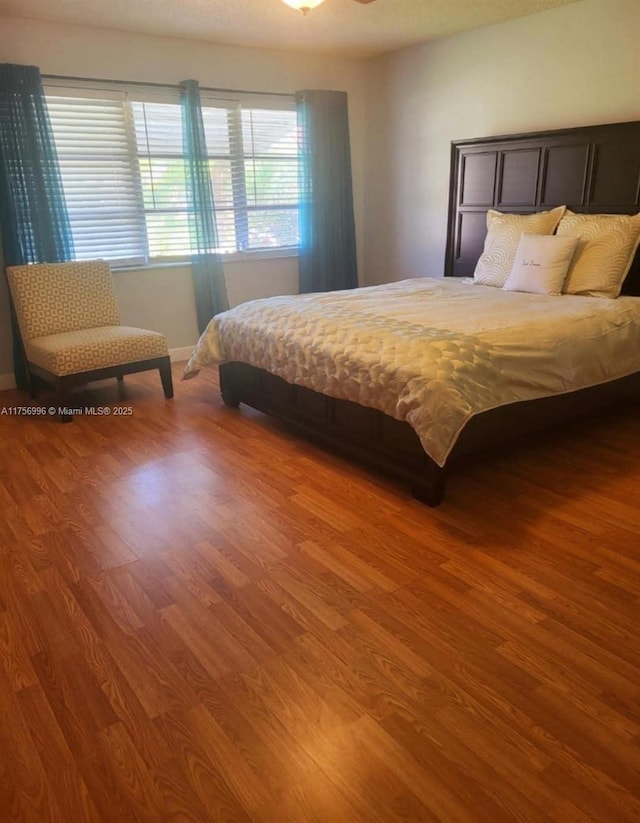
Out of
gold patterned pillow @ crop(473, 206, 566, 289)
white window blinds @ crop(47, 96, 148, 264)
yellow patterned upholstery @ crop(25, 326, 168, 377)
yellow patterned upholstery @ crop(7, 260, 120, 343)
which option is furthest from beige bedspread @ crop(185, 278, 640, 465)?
white window blinds @ crop(47, 96, 148, 264)

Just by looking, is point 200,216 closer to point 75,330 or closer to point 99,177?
point 99,177

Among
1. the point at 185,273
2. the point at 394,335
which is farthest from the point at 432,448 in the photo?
the point at 185,273

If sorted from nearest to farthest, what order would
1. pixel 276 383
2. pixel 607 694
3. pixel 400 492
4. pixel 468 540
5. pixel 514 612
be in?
pixel 607 694, pixel 514 612, pixel 468 540, pixel 400 492, pixel 276 383

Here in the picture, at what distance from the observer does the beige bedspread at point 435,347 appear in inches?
100

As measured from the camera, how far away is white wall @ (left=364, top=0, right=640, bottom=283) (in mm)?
3896

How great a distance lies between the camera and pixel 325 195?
18.1 feet

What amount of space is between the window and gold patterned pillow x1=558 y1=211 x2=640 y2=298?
268cm

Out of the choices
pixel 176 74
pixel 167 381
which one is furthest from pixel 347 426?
pixel 176 74

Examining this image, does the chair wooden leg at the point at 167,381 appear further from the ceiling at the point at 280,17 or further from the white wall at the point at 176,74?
the ceiling at the point at 280,17

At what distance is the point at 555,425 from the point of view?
123 inches

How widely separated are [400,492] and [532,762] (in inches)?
56.6

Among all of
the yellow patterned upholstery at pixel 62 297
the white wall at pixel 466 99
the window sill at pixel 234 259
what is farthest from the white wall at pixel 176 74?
the yellow patterned upholstery at pixel 62 297

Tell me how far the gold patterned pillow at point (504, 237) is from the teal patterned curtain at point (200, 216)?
84.6 inches

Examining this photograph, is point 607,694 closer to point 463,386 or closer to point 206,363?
point 463,386
